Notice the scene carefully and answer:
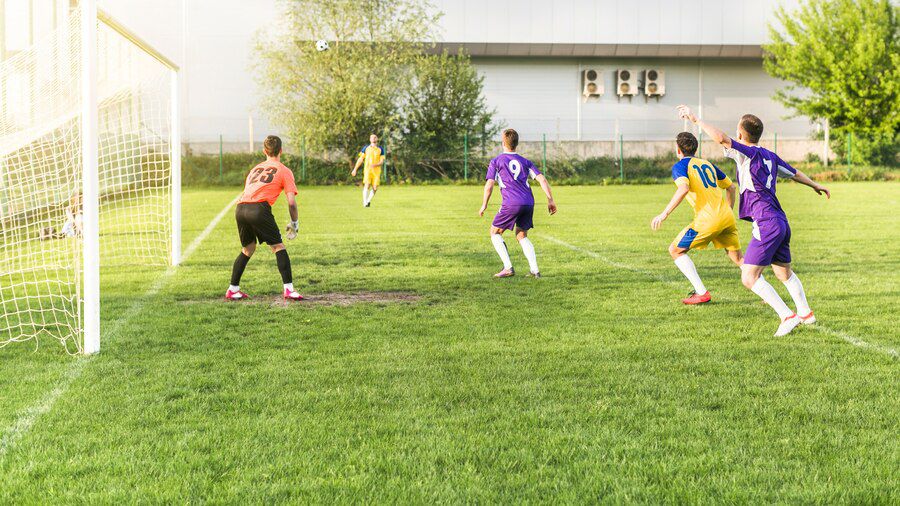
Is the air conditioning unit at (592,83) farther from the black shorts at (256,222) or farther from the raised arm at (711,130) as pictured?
the raised arm at (711,130)

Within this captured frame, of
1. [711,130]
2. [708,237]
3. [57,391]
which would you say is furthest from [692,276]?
[57,391]

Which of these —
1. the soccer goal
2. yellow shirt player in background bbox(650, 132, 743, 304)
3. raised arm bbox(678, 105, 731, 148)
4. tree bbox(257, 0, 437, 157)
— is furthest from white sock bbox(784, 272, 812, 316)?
tree bbox(257, 0, 437, 157)

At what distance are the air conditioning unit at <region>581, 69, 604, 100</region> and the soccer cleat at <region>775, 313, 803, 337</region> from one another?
36816 millimetres

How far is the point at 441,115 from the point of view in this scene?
3850 centimetres

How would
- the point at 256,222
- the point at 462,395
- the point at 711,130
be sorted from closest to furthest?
the point at 462,395 < the point at 711,130 < the point at 256,222

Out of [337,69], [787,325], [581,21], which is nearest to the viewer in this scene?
[787,325]

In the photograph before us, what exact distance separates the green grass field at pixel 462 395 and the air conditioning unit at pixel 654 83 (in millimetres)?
33781

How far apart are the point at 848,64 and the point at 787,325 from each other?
38235 millimetres

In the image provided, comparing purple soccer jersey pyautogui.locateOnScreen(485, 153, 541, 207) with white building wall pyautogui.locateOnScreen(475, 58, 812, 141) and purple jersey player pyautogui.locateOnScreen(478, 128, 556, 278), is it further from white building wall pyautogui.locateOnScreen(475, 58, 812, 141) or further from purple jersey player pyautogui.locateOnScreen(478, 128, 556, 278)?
white building wall pyautogui.locateOnScreen(475, 58, 812, 141)

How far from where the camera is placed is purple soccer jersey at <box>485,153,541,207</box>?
10.3 m

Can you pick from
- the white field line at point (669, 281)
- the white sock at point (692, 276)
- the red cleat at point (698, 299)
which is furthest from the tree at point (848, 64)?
the red cleat at point (698, 299)

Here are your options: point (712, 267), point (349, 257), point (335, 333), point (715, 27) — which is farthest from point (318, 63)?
point (335, 333)

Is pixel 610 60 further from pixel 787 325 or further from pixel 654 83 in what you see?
pixel 787 325

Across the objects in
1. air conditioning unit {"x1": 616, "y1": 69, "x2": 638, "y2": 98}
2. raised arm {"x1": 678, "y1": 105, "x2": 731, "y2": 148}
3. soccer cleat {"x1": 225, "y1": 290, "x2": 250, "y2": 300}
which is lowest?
soccer cleat {"x1": 225, "y1": 290, "x2": 250, "y2": 300}
